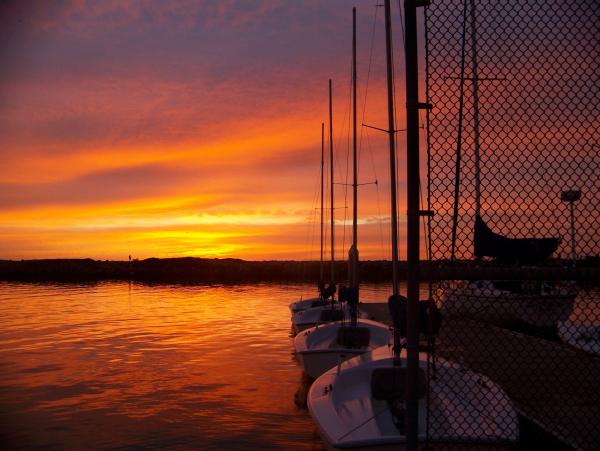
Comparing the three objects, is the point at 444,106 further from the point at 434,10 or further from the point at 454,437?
the point at 454,437

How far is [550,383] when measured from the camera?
36.8 ft

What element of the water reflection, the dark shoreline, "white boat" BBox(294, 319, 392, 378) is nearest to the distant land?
the dark shoreline

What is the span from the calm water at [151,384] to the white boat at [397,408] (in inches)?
111

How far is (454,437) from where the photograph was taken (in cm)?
608

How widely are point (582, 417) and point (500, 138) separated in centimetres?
582

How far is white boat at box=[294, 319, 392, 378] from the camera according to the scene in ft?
41.9

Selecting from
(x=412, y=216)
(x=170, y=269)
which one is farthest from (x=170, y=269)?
(x=412, y=216)

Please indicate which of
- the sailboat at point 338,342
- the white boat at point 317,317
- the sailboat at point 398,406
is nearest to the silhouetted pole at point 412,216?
the sailboat at point 398,406

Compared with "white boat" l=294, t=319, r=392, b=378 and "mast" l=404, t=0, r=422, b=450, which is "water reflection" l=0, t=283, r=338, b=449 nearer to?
"white boat" l=294, t=319, r=392, b=378

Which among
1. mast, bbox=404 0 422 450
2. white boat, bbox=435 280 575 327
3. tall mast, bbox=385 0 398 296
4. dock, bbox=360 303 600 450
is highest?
tall mast, bbox=385 0 398 296

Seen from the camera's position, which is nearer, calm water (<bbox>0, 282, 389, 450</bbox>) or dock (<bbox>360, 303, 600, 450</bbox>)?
dock (<bbox>360, 303, 600, 450</bbox>)

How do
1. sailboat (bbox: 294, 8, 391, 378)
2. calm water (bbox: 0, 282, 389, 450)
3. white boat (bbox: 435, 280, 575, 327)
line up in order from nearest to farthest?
calm water (bbox: 0, 282, 389, 450)
sailboat (bbox: 294, 8, 391, 378)
white boat (bbox: 435, 280, 575, 327)

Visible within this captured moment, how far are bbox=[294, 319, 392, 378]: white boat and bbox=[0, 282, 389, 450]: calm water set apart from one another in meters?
1.25

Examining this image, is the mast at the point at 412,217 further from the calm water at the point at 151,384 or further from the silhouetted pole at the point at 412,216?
the calm water at the point at 151,384
